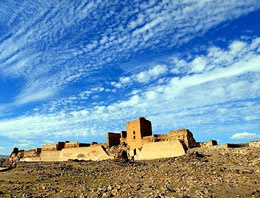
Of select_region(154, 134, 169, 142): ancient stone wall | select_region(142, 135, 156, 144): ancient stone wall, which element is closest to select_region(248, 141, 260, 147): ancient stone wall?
select_region(154, 134, 169, 142): ancient stone wall

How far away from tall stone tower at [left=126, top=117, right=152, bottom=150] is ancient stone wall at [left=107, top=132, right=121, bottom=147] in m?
2.89

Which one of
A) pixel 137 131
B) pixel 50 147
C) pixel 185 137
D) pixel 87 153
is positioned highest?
pixel 137 131

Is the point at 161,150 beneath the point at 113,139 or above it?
beneath

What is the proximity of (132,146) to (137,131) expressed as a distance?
2.29 m

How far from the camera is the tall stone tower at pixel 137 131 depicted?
109 feet

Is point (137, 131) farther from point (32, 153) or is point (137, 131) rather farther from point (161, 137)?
point (32, 153)

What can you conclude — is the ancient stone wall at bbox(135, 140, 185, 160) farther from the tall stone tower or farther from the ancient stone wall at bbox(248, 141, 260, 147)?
the ancient stone wall at bbox(248, 141, 260, 147)

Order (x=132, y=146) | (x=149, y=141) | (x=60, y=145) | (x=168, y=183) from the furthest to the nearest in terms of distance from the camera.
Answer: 1. (x=60, y=145)
2. (x=132, y=146)
3. (x=149, y=141)
4. (x=168, y=183)

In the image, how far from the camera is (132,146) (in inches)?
1340

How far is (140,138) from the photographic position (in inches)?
1299

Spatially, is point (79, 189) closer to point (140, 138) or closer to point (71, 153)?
point (140, 138)

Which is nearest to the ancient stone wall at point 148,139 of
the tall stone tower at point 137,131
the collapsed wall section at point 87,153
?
the tall stone tower at point 137,131

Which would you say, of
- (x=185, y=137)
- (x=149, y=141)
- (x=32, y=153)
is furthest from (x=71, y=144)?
(x=185, y=137)

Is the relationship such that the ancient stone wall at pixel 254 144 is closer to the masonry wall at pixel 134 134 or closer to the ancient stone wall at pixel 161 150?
the ancient stone wall at pixel 161 150
